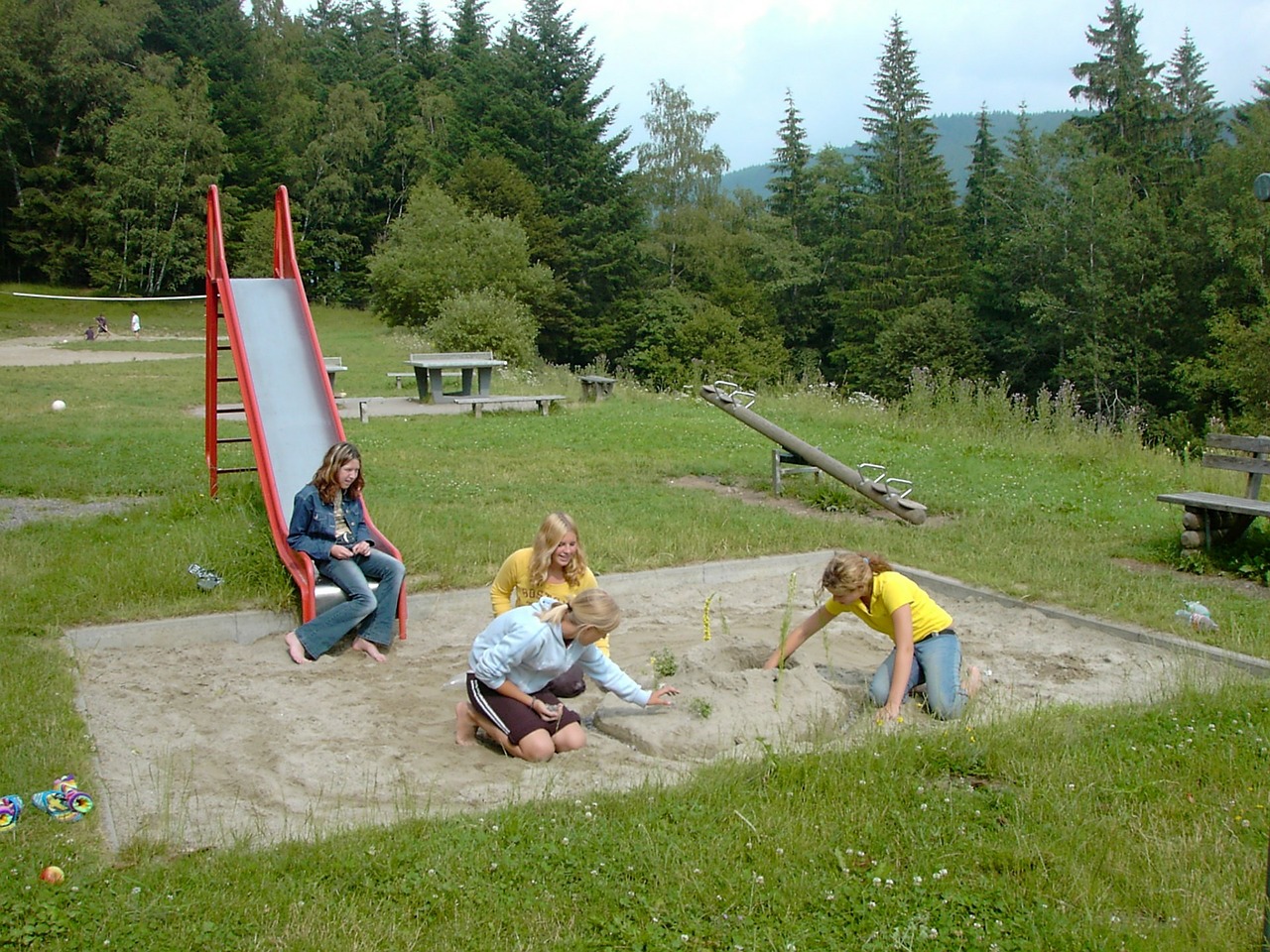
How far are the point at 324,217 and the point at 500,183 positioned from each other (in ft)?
47.6

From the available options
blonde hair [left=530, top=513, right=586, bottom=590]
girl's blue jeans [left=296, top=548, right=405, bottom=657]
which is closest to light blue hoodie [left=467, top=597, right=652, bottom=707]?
blonde hair [left=530, top=513, right=586, bottom=590]

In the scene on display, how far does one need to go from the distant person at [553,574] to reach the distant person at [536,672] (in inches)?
14.5

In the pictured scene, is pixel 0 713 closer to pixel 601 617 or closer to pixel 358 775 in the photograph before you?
pixel 358 775

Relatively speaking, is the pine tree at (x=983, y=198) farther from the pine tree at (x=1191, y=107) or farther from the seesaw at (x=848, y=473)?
the seesaw at (x=848, y=473)

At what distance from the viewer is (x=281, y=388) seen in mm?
9641

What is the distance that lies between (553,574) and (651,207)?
6587 cm

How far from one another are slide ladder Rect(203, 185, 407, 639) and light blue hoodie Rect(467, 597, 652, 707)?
A: 2.23 m

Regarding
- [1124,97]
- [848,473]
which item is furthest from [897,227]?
[848,473]

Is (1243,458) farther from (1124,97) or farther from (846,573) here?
(1124,97)

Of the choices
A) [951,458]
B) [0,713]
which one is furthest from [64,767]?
[951,458]

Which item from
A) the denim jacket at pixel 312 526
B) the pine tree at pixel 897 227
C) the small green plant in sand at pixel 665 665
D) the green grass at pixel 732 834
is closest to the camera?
the green grass at pixel 732 834

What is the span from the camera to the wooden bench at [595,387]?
2275cm

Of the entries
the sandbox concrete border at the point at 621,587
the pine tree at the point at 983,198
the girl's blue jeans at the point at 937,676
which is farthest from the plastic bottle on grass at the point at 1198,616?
the pine tree at the point at 983,198

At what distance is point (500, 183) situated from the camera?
59594 millimetres
